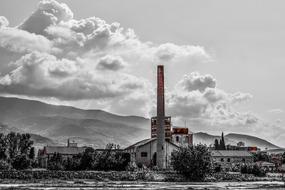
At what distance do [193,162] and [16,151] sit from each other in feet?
184

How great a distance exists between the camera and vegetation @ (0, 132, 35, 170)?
366ft

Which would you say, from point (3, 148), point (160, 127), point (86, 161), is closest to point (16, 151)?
point (3, 148)

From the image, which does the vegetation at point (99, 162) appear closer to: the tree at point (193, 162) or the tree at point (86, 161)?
the tree at point (86, 161)

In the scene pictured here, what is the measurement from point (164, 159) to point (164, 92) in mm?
15202

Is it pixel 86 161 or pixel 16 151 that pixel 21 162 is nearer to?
pixel 16 151

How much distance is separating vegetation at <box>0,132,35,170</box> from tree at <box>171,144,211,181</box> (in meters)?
43.0

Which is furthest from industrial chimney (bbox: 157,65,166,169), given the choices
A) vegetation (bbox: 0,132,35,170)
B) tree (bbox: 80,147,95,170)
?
vegetation (bbox: 0,132,35,170)

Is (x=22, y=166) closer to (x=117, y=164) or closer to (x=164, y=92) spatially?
(x=117, y=164)

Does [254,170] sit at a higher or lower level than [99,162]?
lower

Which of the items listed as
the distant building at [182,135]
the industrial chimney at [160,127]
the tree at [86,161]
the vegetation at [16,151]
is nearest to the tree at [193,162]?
the industrial chimney at [160,127]

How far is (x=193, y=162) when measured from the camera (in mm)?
79062

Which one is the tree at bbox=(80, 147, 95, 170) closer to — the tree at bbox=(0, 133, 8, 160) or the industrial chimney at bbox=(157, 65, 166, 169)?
the industrial chimney at bbox=(157, 65, 166, 169)

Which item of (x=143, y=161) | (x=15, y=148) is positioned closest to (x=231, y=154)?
(x=143, y=161)

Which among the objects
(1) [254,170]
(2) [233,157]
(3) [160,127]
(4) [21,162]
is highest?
(3) [160,127]
